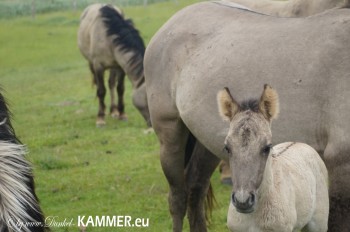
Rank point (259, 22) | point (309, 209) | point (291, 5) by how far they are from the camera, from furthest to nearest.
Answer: point (291, 5) < point (259, 22) < point (309, 209)

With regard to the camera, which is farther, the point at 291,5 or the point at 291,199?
the point at 291,5

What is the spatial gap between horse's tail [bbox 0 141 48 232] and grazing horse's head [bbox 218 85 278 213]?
112cm

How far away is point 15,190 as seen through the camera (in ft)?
11.9

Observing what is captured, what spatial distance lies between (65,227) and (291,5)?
328cm

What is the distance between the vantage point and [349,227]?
4.40 m

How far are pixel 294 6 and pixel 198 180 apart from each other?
2.24m

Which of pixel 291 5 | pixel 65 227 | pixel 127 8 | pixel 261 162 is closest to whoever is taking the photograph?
pixel 261 162

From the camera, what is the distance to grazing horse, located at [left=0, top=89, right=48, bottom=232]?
3.54 metres

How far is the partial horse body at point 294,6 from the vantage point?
6.35m

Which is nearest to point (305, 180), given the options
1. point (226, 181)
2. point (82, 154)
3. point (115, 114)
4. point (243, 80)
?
point (243, 80)

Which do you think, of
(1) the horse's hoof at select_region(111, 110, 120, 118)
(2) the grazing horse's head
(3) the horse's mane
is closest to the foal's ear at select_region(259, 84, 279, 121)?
(2) the grazing horse's head

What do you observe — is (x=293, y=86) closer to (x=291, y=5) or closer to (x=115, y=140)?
(x=291, y=5)

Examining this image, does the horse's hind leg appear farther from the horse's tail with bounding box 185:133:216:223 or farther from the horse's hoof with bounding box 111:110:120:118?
the horse's tail with bounding box 185:133:216:223

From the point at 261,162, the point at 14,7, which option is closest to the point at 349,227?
the point at 261,162
